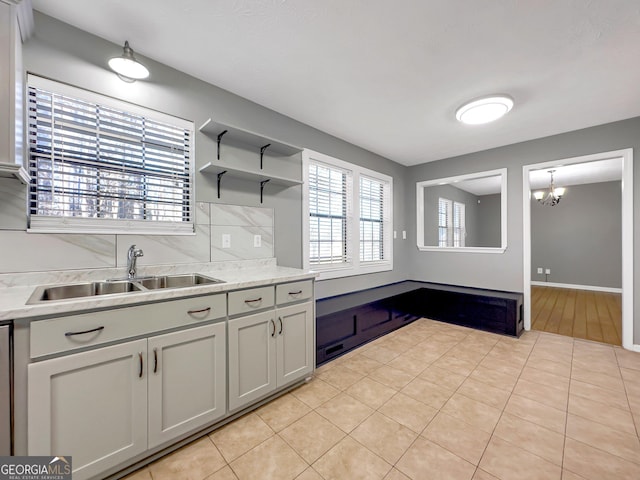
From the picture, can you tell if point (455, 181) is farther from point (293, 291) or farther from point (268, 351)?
point (268, 351)

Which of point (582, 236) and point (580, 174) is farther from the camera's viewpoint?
point (582, 236)

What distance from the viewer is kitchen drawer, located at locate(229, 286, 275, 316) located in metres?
1.75

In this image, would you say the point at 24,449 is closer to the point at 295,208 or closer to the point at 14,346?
the point at 14,346

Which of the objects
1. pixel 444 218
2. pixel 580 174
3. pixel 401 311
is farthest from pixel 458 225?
pixel 580 174

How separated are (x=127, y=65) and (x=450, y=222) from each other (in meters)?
4.65

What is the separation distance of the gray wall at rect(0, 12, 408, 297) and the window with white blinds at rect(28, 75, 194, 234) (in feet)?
0.24

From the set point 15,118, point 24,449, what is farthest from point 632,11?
point 24,449

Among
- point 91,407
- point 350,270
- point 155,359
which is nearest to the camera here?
point 91,407

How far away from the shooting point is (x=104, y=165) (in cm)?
184

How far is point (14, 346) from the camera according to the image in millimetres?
1089

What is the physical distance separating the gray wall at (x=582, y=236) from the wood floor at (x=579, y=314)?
520 mm

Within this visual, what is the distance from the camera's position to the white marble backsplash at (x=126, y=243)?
1.52 meters

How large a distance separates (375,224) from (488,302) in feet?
6.02

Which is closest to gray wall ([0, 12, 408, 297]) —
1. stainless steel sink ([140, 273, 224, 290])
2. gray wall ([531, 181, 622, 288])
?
stainless steel sink ([140, 273, 224, 290])
